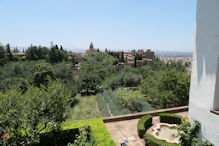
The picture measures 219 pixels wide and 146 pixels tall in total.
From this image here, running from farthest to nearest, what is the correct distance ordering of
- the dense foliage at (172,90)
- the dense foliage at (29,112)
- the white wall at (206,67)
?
the dense foliage at (172,90)
the dense foliage at (29,112)
the white wall at (206,67)

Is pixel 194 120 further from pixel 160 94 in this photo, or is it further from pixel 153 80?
pixel 153 80

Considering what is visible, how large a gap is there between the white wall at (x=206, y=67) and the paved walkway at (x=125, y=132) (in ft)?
10.5

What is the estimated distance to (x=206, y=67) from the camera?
415cm

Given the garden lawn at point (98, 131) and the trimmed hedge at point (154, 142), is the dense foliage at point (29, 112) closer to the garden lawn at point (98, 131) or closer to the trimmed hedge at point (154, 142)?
the garden lawn at point (98, 131)

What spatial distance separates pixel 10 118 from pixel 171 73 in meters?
12.5

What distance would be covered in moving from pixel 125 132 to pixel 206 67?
5.13 meters

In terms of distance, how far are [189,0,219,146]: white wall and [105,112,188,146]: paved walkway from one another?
3195 millimetres

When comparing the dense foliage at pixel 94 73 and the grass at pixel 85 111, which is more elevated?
the dense foliage at pixel 94 73

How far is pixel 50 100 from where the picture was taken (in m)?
5.66

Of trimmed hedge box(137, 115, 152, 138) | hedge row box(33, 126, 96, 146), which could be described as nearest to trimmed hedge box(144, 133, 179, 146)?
trimmed hedge box(137, 115, 152, 138)

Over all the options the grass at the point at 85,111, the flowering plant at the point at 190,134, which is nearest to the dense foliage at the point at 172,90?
the grass at the point at 85,111

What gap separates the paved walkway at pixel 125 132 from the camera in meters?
6.73

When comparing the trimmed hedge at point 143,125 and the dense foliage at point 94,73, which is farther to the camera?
the dense foliage at point 94,73

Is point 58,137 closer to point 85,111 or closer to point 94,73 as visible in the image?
point 85,111
